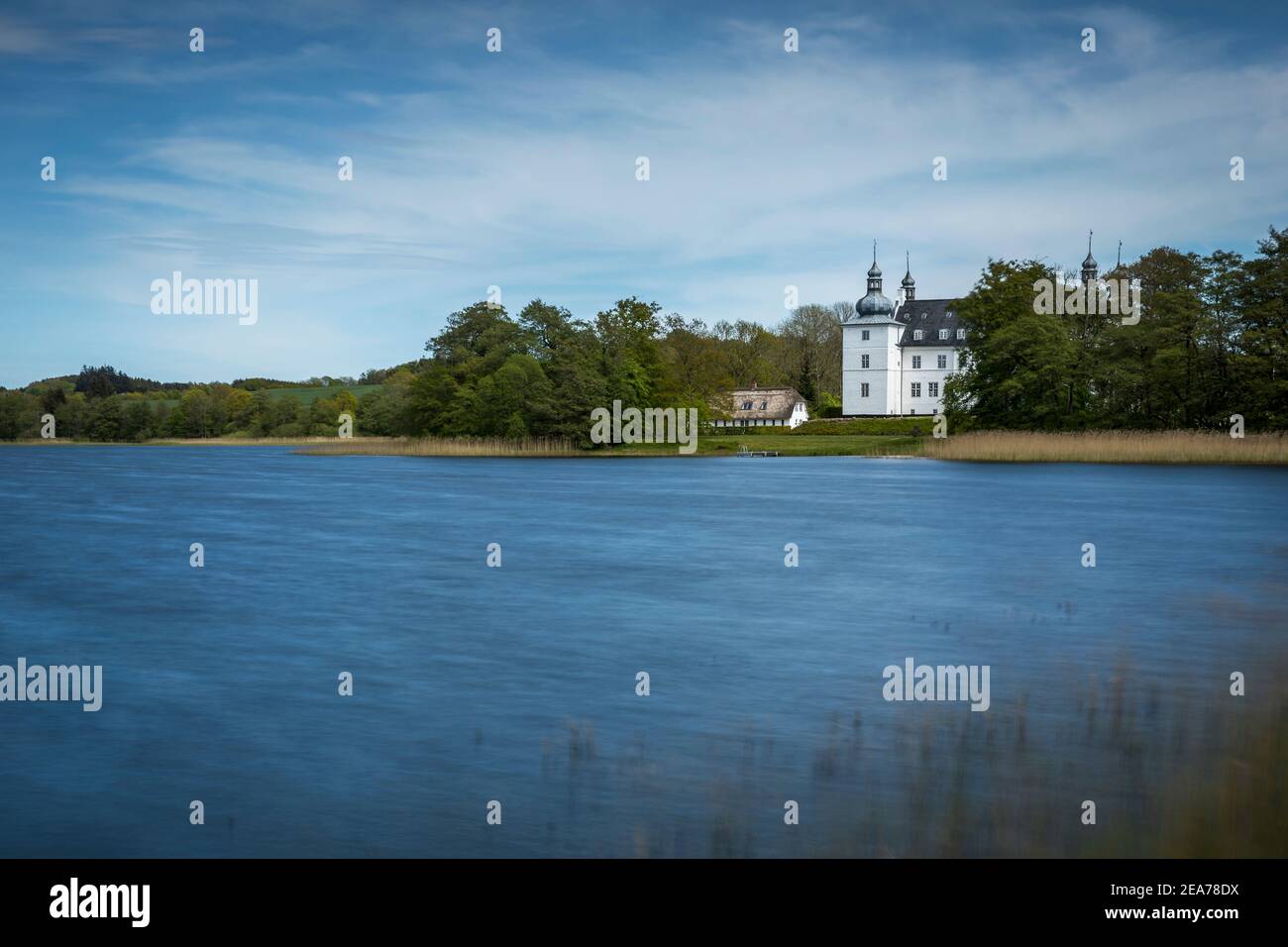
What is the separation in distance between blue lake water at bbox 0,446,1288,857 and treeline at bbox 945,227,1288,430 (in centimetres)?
2819

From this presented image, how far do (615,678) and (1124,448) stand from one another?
152 feet

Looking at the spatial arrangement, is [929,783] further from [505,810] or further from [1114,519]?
[1114,519]

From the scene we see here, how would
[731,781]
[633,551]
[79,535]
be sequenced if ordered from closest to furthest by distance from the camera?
[731,781]
[633,551]
[79,535]

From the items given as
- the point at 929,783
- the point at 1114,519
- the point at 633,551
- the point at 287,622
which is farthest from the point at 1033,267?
the point at 929,783

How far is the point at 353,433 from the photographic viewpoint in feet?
424

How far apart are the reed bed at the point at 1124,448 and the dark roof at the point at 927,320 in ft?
164

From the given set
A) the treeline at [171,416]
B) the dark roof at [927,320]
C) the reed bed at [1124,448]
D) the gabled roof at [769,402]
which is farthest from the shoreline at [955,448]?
the dark roof at [927,320]

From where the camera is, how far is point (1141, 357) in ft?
211

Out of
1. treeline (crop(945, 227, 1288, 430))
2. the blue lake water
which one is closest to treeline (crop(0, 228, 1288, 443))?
treeline (crop(945, 227, 1288, 430))

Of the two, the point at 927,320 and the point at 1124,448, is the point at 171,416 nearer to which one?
the point at 927,320

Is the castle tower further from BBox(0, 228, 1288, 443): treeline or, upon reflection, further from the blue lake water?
the blue lake water

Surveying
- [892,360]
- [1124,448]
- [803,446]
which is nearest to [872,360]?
[892,360]

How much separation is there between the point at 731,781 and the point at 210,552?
21.3 m

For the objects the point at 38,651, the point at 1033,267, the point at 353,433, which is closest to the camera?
the point at 38,651
